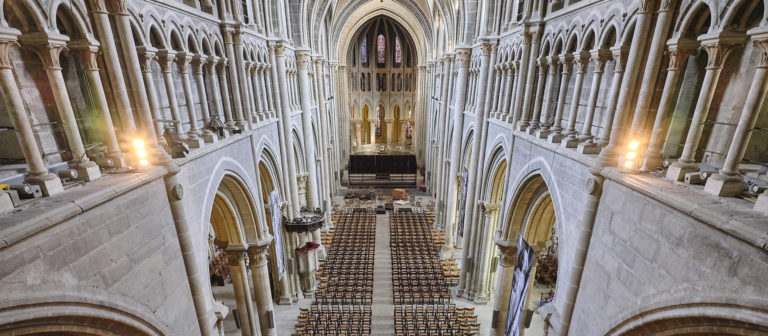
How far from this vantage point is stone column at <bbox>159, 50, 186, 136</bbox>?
7375mm

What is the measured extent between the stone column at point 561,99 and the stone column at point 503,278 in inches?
169

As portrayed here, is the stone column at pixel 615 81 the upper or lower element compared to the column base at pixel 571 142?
upper

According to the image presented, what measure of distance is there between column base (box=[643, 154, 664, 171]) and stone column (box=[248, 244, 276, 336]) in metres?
10.9

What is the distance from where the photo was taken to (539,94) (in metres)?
10.3

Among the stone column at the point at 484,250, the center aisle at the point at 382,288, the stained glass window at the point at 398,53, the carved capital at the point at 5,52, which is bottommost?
the center aisle at the point at 382,288

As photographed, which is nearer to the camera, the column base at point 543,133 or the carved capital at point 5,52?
the carved capital at point 5,52

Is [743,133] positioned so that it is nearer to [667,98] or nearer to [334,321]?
[667,98]

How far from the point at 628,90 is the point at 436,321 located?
10.7 meters


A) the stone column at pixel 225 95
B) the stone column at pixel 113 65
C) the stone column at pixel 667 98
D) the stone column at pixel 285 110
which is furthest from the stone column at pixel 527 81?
→ the stone column at pixel 113 65

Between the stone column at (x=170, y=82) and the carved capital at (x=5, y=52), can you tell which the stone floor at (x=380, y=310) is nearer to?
the stone column at (x=170, y=82)

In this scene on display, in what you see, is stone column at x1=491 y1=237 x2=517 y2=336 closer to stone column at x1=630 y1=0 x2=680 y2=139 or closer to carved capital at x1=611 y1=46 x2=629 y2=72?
stone column at x1=630 y1=0 x2=680 y2=139

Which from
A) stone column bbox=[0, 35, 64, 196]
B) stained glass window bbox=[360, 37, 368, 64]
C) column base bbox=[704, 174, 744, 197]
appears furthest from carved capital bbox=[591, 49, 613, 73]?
stained glass window bbox=[360, 37, 368, 64]

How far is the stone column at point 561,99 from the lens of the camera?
8641 mm

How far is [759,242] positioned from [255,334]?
42.2ft
